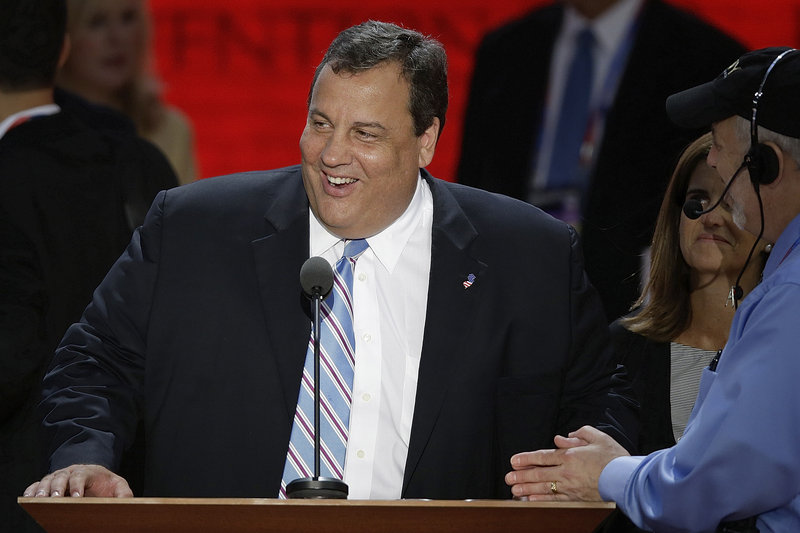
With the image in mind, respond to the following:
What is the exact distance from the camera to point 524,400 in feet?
9.03

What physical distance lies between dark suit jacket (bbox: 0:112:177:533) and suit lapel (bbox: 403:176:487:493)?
1.32 metres

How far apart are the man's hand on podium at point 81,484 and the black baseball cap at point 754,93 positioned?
1.36m

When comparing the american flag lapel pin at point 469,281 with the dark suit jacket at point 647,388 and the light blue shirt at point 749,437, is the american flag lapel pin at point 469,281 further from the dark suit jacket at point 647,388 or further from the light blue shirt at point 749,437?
the light blue shirt at point 749,437

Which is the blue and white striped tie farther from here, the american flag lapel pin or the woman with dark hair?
the woman with dark hair

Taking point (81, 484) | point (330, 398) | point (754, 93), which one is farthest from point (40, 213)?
point (754, 93)

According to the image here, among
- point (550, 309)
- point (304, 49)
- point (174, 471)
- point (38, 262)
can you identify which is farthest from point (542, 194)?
point (174, 471)

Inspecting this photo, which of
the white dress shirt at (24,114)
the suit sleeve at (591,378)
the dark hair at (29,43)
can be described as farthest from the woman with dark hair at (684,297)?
the dark hair at (29,43)

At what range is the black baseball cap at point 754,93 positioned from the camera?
2.12 metres

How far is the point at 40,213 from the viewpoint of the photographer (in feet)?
11.9

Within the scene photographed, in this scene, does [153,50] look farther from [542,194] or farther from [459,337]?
[459,337]

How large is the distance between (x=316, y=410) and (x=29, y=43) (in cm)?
229

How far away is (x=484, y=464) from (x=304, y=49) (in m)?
2.46

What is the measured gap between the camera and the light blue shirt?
193cm

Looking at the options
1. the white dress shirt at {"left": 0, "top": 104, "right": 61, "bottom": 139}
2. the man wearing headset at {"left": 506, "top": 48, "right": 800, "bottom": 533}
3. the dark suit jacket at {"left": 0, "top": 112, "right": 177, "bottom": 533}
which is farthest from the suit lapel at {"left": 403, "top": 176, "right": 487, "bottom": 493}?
the white dress shirt at {"left": 0, "top": 104, "right": 61, "bottom": 139}
